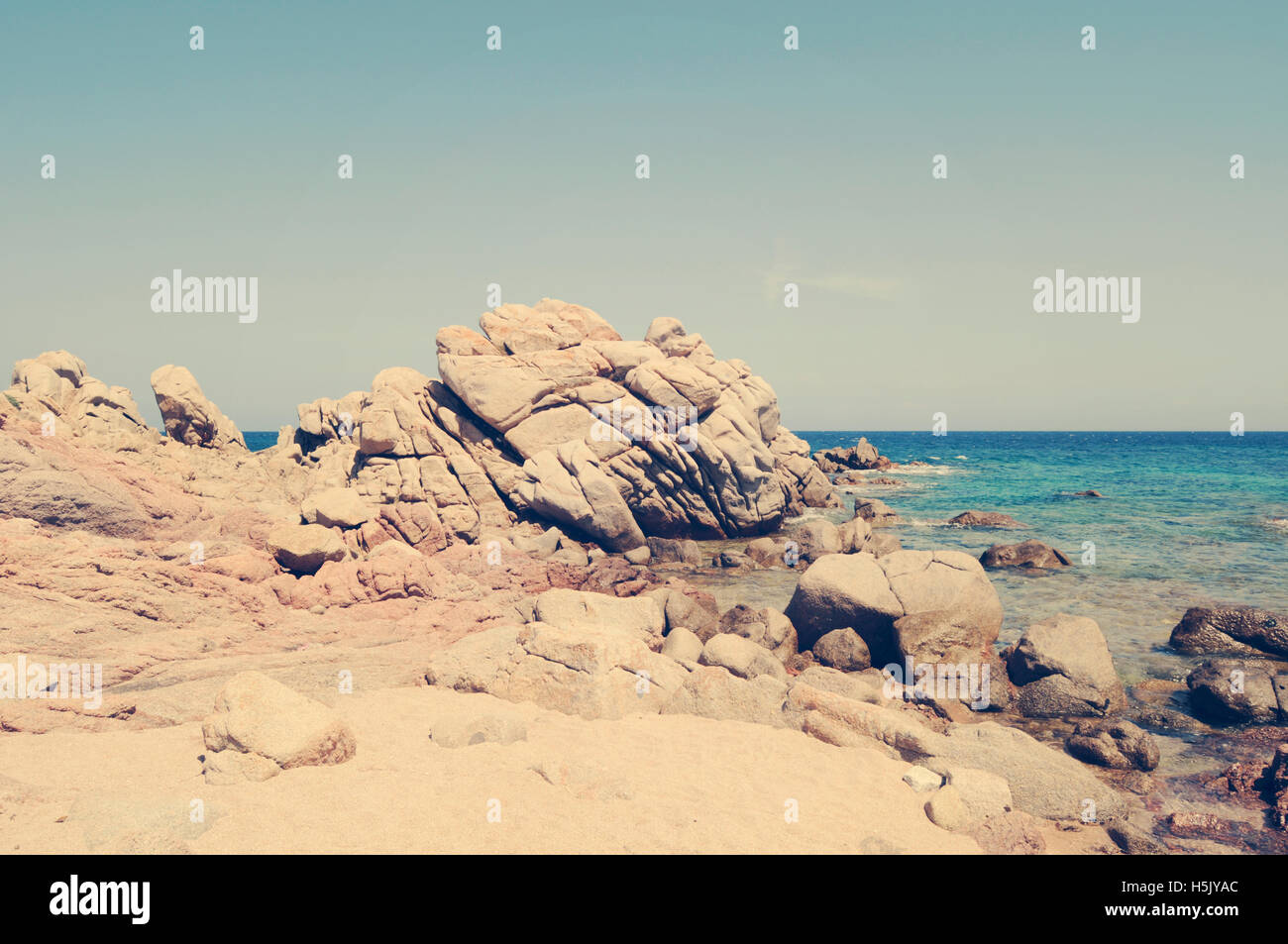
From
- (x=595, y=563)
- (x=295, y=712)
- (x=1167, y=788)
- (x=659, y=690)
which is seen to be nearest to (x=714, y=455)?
(x=595, y=563)

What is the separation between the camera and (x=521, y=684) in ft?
38.6

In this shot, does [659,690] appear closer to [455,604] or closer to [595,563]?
[455,604]

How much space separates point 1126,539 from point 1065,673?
2117 centimetres

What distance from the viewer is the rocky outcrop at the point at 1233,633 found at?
15.7 meters

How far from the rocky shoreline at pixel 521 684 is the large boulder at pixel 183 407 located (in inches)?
73.0

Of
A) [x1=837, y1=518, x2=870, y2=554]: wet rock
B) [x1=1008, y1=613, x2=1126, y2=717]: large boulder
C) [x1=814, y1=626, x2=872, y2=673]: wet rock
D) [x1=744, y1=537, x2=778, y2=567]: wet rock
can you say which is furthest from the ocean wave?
[x1=1008, y1=613, x2=1126, y2=717]: large boulder

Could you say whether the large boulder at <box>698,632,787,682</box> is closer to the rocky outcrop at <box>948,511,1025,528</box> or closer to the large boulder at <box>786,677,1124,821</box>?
the large boulder at <box>786,677,1124,821</box>

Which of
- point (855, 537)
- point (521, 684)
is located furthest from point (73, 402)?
point (855, 537)

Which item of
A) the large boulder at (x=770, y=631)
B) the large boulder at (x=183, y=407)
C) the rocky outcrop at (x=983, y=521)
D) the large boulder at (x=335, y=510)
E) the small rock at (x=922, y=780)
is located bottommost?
the small rock at (x=922, y=780)

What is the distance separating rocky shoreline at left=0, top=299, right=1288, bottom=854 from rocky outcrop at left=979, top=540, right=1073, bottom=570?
120 millimetres

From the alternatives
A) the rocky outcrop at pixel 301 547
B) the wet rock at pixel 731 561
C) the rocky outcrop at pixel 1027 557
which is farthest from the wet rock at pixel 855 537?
the rocky outcrop at pixel 301 547

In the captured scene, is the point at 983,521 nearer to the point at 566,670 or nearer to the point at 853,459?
the point at 566,670

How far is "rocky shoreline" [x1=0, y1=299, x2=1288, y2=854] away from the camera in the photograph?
7.92 meters

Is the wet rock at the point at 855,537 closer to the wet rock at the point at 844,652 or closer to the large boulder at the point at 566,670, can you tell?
the wet rock at the point at 844,652
